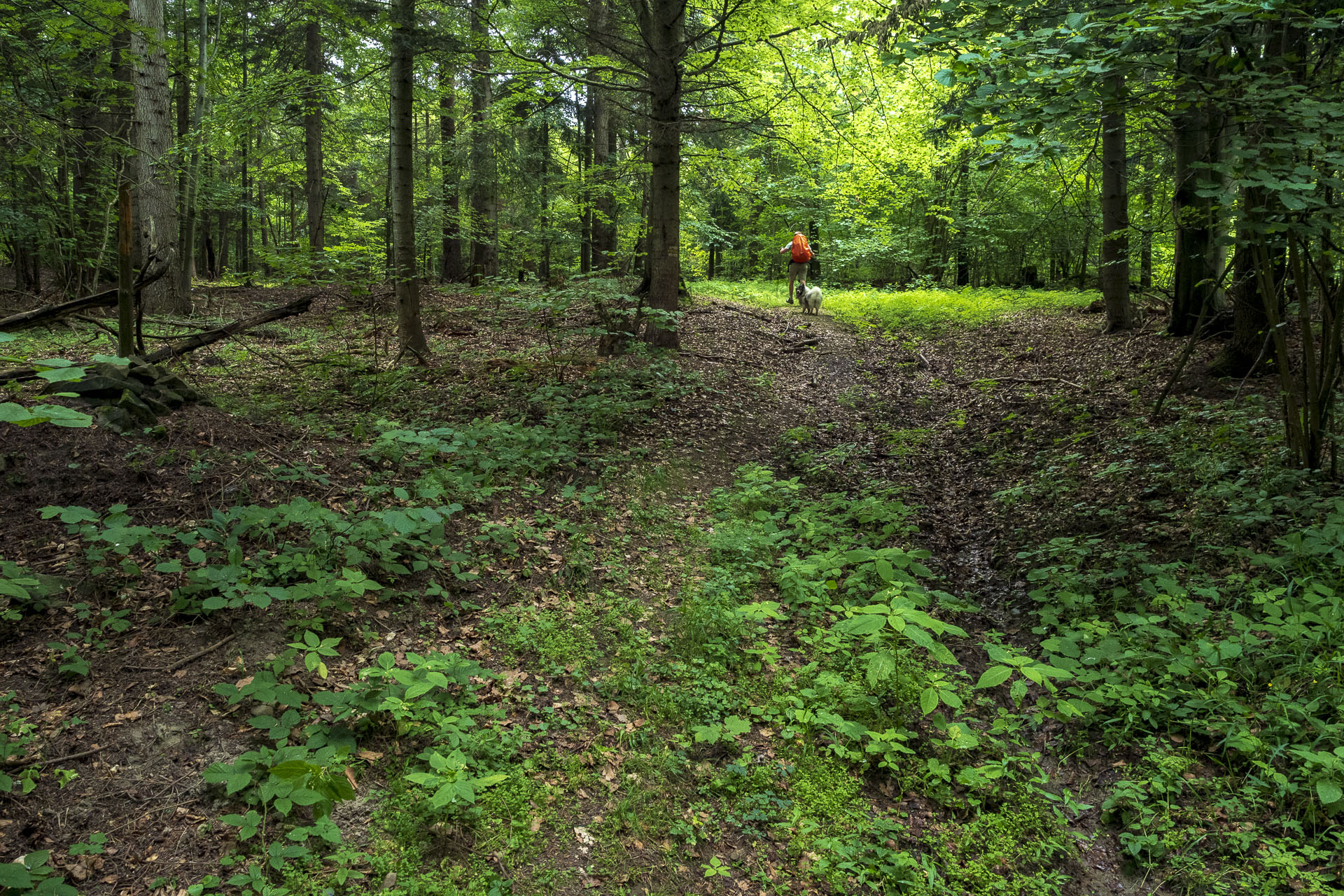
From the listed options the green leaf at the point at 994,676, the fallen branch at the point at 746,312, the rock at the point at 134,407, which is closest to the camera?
the green leaf at the point at 994,676

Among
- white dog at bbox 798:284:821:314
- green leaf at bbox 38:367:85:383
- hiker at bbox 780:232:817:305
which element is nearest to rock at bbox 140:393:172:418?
green leaf at bbox 38:367:85:383

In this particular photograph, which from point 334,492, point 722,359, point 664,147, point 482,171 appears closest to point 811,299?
point 722,359

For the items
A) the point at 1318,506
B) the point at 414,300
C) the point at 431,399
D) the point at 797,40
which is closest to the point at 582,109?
the point at 797,40

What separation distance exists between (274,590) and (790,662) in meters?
2.98

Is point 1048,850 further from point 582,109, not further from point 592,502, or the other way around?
point 582,109

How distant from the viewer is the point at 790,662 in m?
4.14

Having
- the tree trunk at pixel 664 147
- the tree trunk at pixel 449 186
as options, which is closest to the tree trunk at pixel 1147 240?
the tree trunk at pixel 664 147

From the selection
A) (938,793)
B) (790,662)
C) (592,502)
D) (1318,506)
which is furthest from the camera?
(592,502)

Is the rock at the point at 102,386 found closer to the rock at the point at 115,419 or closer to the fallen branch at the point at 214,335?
the rock at the point at 115,419

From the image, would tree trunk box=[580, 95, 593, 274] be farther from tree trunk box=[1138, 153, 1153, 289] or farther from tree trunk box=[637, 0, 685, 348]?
tree trunk box=[1138, 153, 1153, 289]

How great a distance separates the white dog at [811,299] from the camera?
1633 centimetres

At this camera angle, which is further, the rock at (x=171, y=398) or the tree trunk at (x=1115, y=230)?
the tree trunk at (x=1115, y=230)

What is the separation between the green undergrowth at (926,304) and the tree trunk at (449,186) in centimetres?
668

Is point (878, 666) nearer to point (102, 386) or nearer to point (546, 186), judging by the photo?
point (102, 386)
